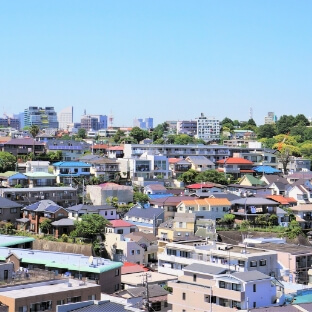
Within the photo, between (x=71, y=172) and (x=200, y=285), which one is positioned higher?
(x=71, y=172)

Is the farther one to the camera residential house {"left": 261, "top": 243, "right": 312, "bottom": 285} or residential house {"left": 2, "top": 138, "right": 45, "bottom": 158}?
residential house {"left": 2, "top": 138, "right": 45, "bottom": 158}

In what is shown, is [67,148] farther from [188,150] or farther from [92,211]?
[92,211]

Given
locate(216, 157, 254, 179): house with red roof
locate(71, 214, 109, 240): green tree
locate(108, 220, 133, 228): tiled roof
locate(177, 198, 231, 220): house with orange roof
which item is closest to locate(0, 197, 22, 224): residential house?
locate(71, 214, 109, 240): green tree

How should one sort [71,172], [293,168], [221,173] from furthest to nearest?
1. [293,168]
2. [221,173]
3. [71,172]

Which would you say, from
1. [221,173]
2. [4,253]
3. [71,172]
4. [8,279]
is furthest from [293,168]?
[8,279]

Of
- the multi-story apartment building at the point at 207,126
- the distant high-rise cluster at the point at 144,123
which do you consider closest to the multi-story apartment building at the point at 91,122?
the distant high-rise cluster at the point at 144,123

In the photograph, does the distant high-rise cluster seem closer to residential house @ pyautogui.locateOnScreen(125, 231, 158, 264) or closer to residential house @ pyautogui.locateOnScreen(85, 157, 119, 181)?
residential house @ pyautogui.locateOnScreen(85, 157, 119, 181)

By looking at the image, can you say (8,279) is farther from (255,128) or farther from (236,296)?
(255,128)
